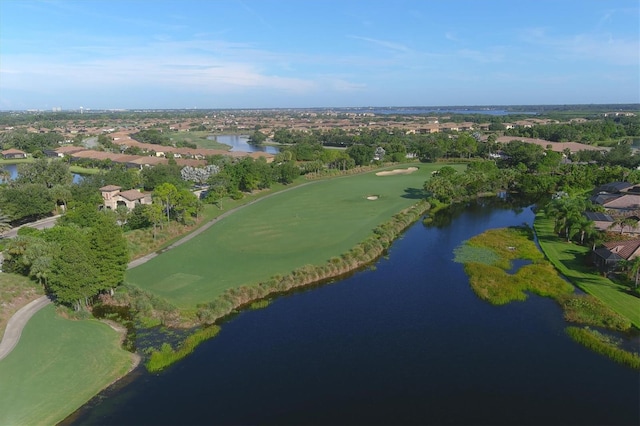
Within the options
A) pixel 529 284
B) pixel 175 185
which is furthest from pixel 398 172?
pixel 529 284

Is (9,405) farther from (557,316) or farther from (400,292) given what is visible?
(557,316)

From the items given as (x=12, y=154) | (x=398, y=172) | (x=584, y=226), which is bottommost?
(x=398, y=172)

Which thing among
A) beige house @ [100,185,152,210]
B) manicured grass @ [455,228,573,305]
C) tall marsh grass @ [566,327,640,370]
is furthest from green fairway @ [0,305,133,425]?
beige house @ [100,185,152,210]

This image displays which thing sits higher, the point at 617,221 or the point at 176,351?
the point at 617,221

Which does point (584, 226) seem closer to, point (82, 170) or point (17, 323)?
point (17, 323)

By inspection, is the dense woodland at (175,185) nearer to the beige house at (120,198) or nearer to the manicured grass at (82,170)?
the beige house at (120,198)

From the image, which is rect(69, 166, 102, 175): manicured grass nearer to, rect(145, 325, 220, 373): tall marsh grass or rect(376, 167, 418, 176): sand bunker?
rect(376, 167, 418, 176): sand bunker
